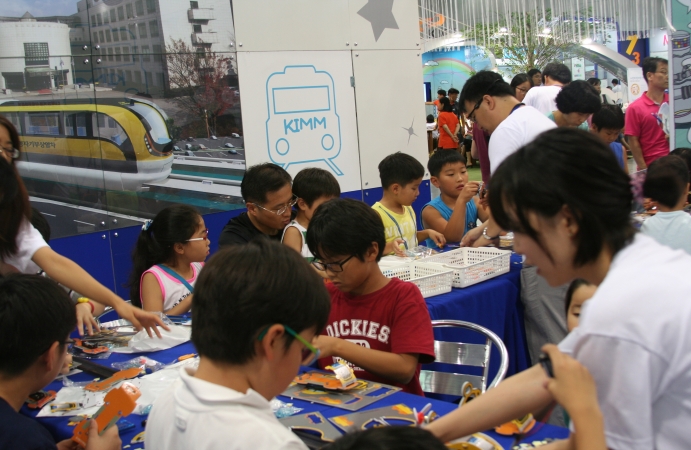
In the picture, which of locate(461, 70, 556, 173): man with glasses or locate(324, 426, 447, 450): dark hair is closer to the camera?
locate(324, 426, 447, 450): dark hair

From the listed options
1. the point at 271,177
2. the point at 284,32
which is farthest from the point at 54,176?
the point at 284,32

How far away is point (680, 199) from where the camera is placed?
3.79 meters

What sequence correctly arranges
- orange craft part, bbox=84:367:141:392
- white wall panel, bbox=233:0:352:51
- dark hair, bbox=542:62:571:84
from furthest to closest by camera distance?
dark hair, bbox=542:62:571:84
white wall panel, bbox=233:0:352:51
orange craft part, bbox=84:367:141:392

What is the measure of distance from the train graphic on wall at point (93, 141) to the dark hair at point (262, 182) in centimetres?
139

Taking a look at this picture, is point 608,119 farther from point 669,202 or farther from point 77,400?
point 77,400

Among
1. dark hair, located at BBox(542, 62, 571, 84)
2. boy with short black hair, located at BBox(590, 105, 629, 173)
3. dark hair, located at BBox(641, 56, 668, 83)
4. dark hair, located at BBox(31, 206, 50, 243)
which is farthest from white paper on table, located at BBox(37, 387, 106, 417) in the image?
dark hair, located at BBox(542, 62, 571, 84)

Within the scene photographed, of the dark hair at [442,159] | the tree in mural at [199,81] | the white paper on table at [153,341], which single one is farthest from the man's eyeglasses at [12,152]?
the dark hair at [442,159]

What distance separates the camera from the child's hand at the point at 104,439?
69.1 inches

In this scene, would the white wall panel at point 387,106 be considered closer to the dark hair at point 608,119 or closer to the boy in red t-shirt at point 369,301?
the dark hair at point 608,119

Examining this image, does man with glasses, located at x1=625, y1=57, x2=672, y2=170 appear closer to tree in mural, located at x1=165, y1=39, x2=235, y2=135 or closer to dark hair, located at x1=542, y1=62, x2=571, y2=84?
dark hair, located at x1=542, y1=62, x2=571, y2=84

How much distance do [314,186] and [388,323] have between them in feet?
4.99

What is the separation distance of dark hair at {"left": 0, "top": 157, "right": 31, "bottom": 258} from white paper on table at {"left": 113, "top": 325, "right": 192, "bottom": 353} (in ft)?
1.96

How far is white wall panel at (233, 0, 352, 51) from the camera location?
5090 mm

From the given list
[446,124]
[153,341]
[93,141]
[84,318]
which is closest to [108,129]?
[93,141]
